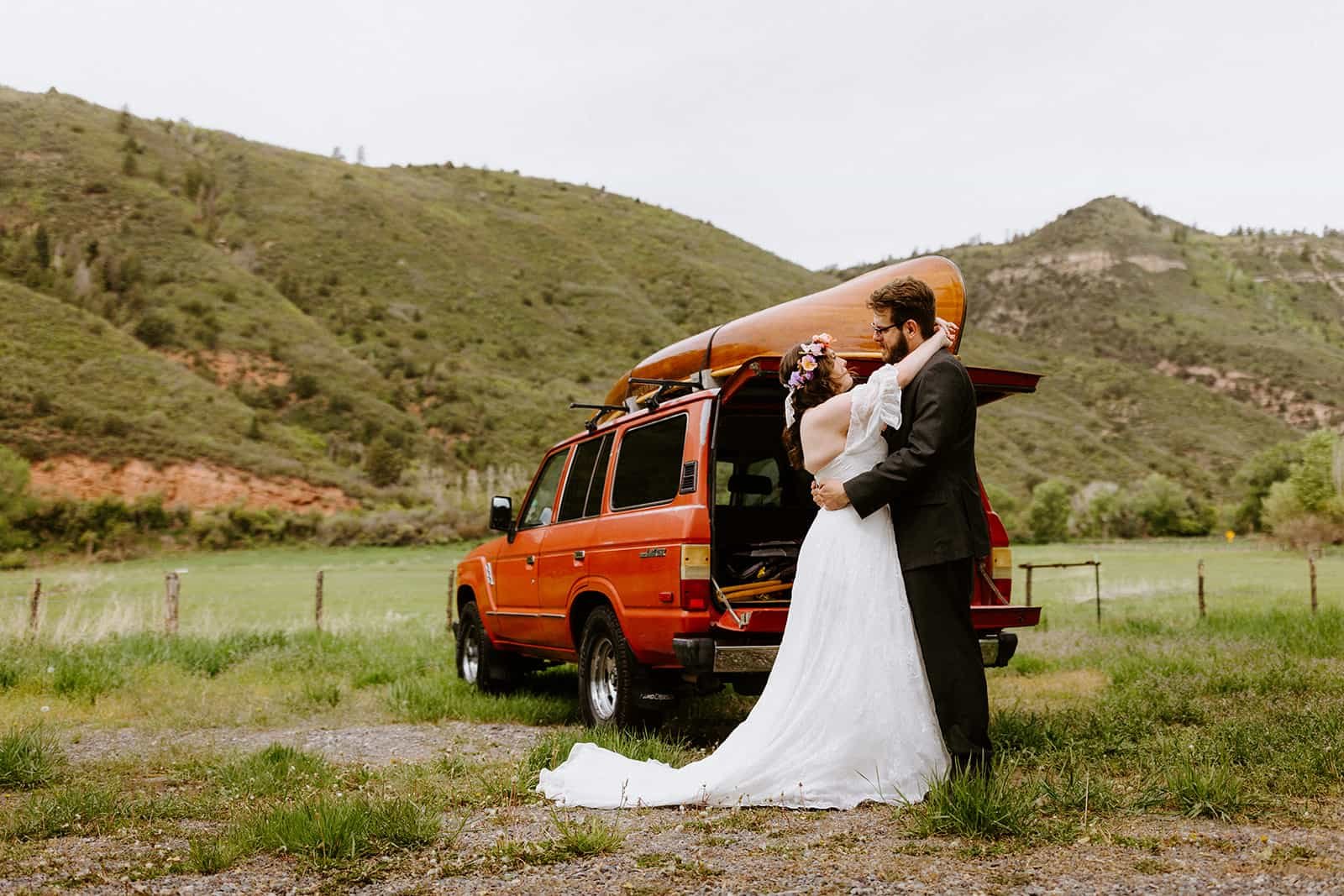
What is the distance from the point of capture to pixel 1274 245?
487ft

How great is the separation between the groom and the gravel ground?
0.60m

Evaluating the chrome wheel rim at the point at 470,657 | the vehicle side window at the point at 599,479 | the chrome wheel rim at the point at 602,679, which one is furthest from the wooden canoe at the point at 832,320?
the chrome wheel rim at the point at 470,657

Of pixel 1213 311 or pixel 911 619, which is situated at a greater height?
pixel 1213 311

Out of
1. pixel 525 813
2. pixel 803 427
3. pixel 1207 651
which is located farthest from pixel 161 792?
pixel 1207 651

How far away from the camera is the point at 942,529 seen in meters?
5.33

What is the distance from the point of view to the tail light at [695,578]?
→ 662 centimetres

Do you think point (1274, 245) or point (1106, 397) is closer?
point (1106, 397)

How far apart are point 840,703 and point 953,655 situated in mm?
567

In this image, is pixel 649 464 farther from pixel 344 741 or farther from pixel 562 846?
pixel 562 846

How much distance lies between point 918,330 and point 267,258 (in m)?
76.2

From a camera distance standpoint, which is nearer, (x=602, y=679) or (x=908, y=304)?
(x=908, y=304)

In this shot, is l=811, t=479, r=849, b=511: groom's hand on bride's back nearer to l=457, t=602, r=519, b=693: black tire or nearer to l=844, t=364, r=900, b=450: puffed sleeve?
l=844, t=364, r=900, b=450: puffed sleeve

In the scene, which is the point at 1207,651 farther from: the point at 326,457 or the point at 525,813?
the point at 326,457

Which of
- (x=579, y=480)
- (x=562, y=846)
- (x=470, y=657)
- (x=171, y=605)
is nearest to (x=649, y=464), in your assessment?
(x=579, y=480)
